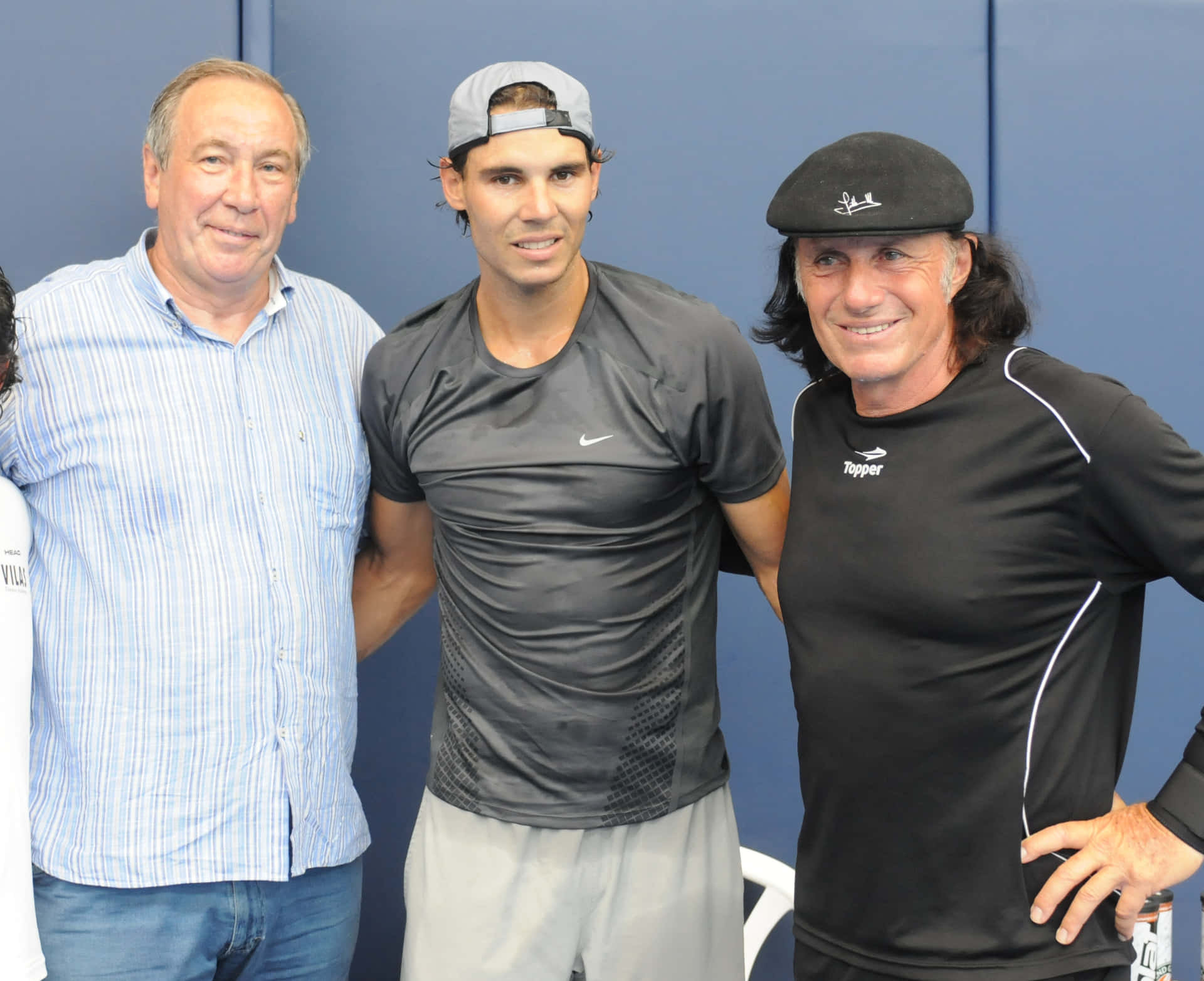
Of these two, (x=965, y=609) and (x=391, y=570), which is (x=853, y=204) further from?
(x=391, y=570)

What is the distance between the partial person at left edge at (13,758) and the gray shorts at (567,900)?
0.55m

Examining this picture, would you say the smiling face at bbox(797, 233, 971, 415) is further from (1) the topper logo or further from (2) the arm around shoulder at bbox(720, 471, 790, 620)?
(2) the arm around shoulder at bbox(720, 471, 790, 620)

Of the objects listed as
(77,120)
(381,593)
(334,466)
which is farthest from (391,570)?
(77,120)

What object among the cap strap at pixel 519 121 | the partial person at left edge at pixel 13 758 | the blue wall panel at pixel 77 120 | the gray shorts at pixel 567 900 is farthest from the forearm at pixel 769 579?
the blue wall panel at pixel 77 120

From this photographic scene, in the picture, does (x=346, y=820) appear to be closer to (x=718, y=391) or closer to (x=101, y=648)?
(x=101, y=648)

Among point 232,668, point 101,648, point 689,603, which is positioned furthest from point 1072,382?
point 101,648

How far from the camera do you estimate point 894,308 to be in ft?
4.96

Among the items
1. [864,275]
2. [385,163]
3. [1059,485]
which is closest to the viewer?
[1059,485]

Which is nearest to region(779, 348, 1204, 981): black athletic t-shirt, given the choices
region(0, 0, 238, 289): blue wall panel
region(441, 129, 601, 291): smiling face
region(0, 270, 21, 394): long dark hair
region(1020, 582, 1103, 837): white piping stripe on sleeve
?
region(1020, 582, 1103, 837): white piping stripe on sleeve

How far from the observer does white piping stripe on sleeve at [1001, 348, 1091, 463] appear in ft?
4.53

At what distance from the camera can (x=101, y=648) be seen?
1730 millimetres

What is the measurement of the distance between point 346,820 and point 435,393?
653 mm

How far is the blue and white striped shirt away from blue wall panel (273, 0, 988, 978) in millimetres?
699

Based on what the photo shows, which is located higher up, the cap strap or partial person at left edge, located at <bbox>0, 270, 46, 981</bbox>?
the cap strap
